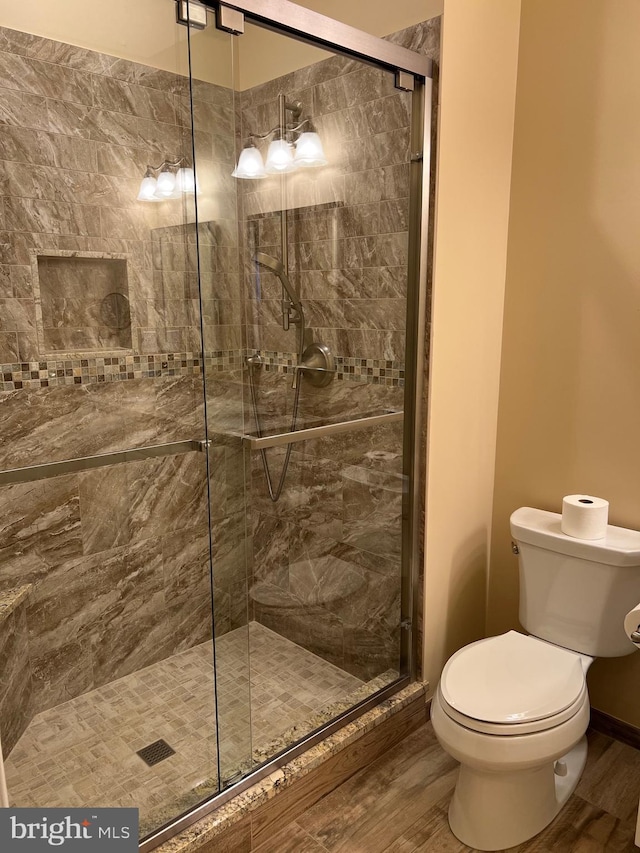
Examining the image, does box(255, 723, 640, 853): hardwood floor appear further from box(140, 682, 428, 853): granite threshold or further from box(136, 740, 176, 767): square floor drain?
box(136, 740, 176, 767): square floor drain

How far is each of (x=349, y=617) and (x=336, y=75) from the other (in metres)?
1.74

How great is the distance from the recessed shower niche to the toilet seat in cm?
162

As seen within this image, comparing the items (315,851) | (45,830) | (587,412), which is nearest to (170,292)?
(587,412)

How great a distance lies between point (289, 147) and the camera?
1916 millimetres

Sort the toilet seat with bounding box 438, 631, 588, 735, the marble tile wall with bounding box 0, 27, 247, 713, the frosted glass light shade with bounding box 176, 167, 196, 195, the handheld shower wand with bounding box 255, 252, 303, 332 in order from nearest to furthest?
the toilet seat with bounding box 438, 631, 588, 735 → the handheld shower wand with bounding box 255, 252, 303, 332 → the marble tile wall with bounding box 0, 27, 247, 713 → the frosted glass light shade with bounding box 176, 167, 196, 195

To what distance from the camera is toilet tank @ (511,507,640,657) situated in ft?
6.52

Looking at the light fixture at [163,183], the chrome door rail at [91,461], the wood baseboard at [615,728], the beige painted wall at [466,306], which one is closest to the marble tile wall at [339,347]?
the beige painted wall at [466,306]

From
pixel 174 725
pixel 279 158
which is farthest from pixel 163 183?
pixel 174 725

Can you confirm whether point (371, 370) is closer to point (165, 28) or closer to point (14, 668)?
point (165, 28)

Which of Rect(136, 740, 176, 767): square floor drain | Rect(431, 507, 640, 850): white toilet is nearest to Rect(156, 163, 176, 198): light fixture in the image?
Rect(431, 507, 640, 850): white toilet

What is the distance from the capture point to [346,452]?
2150mm

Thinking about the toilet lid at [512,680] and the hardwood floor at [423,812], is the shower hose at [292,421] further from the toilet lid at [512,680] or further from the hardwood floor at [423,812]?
the hardwood floor at [423,812]

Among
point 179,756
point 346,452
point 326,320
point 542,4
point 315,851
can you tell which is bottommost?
point 315,851

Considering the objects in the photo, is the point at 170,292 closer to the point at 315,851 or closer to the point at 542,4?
the point at 542,4
